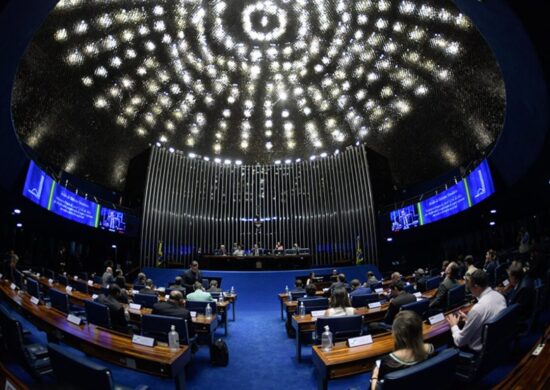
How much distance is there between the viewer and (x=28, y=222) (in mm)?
Answer: 11008

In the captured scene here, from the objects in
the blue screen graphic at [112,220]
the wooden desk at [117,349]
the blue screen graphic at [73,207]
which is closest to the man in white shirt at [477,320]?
the wooden desk at [117,349]

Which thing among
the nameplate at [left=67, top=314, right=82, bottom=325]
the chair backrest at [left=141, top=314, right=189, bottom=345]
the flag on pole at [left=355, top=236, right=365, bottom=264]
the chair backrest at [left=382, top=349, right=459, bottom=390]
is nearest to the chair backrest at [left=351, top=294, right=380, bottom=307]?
the chair backrest at [left=141, top=314, right=189, bottom=345]

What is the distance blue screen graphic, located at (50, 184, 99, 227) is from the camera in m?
9.59

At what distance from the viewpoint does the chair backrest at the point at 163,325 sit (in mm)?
3469

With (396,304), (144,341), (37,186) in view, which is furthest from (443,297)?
(37,186)

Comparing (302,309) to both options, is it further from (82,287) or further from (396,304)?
(82,287)

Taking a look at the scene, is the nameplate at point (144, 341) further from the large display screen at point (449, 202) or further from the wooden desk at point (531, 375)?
the large display screen at point (449, 202)

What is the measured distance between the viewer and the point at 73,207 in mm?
10609

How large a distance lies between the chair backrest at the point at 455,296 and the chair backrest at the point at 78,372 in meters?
4.42

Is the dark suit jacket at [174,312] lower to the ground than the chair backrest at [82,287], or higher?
lower

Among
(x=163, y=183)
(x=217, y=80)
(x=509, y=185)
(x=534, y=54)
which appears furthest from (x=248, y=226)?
(x=534, y=54)

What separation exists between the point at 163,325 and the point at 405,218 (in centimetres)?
1239

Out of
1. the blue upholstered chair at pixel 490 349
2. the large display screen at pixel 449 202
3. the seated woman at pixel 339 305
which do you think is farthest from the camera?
the large display screen at pixel 449 202

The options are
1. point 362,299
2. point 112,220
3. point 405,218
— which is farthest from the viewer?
point 405,218
